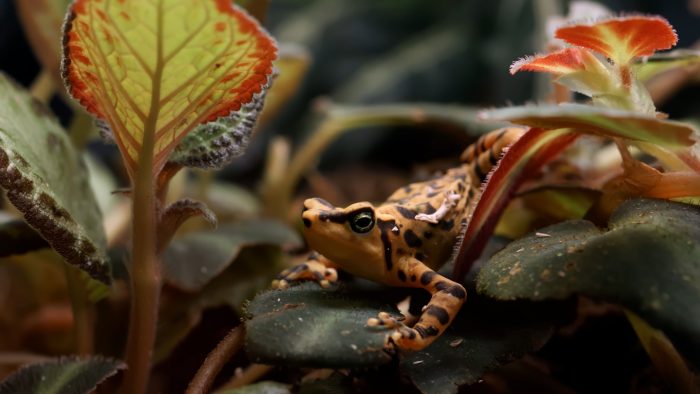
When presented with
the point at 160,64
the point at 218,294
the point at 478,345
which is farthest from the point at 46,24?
the point at 478,345

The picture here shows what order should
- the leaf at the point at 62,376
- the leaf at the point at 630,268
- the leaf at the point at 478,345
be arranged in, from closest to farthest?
the leaf at the point at 630,268 → the leaf at the point at 478,345 → the leaf at the point at 62,376

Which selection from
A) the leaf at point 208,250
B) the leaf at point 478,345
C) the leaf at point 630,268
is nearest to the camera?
the leaf at point 630,268

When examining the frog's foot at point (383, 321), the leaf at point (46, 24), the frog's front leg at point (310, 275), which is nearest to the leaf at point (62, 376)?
the frog's front leg at point (310, 275)

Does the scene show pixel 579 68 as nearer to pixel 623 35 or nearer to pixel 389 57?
pixel 623 35

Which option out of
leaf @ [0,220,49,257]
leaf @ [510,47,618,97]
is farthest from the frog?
leaf @ [0,220,49,257]

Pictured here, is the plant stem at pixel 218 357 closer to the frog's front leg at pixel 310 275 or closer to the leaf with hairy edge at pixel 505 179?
the frog's front leg at pixel 310 275

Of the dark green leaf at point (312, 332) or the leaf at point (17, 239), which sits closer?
the dark green leaf at point (312, 332)

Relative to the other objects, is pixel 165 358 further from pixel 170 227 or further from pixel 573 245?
pixel 573 245

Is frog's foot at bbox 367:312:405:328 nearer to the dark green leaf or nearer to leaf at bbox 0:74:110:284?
the dark green leaf
